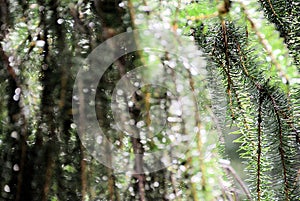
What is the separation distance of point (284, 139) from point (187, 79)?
0.51 feet

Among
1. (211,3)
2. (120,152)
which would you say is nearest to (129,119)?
(120,152)

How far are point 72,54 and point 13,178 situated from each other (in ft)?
0.46

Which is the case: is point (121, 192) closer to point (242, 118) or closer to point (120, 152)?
point (120, 152)

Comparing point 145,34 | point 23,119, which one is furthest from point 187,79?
point 23,119

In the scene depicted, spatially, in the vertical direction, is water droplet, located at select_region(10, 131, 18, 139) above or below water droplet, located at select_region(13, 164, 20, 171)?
above

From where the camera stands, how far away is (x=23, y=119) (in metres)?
0.41

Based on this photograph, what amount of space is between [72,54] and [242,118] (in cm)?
26

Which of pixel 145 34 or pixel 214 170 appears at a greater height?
pixel 145 34

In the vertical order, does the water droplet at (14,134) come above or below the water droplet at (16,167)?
above

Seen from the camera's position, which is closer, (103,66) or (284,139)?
(103,66)

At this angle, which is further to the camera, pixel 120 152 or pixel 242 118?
pixel 242 118

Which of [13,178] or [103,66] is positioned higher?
[103,66]

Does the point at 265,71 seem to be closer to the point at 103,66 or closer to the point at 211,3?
the point at 211,3

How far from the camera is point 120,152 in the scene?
0.40m
